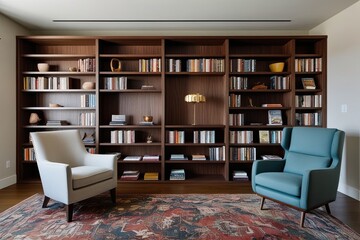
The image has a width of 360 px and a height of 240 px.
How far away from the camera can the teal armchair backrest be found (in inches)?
98.0

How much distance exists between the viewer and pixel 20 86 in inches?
145

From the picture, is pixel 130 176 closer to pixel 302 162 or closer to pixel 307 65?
pixel 302 162

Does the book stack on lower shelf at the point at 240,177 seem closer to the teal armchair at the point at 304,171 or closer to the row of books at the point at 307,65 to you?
the teal armchair at the point at 304,171

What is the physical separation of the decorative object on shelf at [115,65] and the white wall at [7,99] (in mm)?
1540

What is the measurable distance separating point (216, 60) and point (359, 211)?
2.79 m

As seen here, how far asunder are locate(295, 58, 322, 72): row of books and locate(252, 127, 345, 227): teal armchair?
1.34 meters

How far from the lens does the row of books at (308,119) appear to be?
12.2 feet

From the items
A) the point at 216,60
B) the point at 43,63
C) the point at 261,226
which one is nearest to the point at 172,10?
the point at 216,60

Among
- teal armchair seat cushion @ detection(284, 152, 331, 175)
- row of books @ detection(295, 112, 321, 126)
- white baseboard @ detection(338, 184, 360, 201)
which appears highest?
row of books @ detection(295, 112, 321, 126)

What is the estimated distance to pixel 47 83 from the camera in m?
3.81

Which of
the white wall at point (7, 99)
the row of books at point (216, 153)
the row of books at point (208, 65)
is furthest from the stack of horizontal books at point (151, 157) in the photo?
the white wall at point (7, 99)

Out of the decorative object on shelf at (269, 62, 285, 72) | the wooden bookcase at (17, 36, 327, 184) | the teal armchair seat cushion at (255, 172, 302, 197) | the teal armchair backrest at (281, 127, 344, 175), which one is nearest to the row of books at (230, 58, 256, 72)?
the wooden bookcase at (17, 36, 327, 184)

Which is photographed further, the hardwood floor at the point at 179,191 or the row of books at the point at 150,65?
the row of books at the point at 150,65

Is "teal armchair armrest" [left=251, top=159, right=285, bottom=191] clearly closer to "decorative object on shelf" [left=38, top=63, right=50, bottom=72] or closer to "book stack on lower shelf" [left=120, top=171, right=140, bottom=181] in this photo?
"book stack on lower shelf" [left=120, top=171, right=140, bottom=181]
